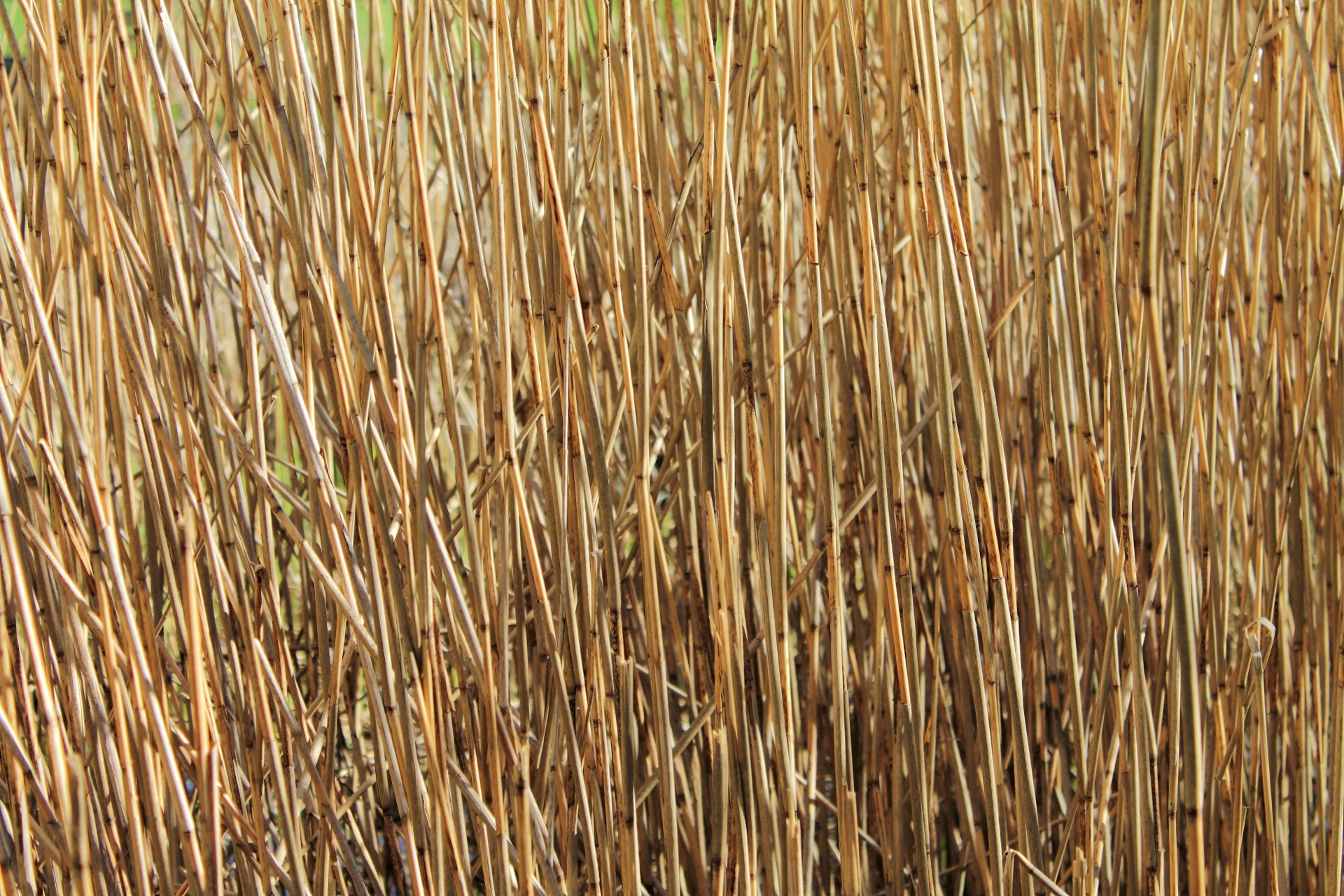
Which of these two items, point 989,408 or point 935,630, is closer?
point 989,408

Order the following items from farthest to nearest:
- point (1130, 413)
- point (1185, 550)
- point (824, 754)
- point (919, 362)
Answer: point (824, 754)
point (919, 362)
point (1130, 413)
point (1185, 550)

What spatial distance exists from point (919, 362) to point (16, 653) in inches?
28.3

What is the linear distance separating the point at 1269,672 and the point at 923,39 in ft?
Answer: 1.87

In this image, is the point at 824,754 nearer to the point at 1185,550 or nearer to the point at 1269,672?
the point at 1269,672

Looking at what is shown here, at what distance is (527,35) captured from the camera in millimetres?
638

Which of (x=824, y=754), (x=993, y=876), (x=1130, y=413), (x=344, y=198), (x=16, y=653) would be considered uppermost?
(x=344, y=198)

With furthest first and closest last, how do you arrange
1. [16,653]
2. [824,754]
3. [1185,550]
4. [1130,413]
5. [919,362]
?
[824,754]
[919,362]
[16,653]
[1130,413]
[1185,550]

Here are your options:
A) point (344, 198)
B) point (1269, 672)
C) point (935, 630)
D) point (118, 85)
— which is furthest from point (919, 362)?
point (118, 85)

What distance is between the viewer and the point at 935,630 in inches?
37.7

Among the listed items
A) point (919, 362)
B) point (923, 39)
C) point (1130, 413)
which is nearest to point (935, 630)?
point (919, 362)

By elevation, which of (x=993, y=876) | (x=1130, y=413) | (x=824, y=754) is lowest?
(x=824, y=754)

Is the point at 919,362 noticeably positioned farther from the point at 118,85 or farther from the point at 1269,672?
the point at 118,85

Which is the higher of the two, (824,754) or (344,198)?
(344,198)

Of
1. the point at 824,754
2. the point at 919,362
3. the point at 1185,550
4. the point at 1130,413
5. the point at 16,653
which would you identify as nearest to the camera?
the point at 1185,550
